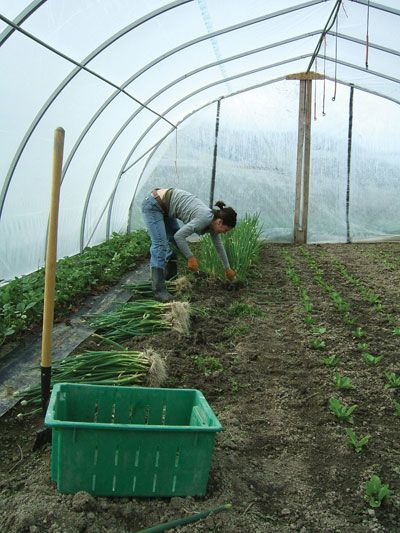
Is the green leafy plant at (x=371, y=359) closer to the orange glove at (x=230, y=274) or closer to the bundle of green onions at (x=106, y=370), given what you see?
the bundle of green onions at (x=106, y=370)

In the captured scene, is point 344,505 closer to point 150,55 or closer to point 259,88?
point 150,55

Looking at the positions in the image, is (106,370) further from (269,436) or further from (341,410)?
(341,410)

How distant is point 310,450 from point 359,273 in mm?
4766

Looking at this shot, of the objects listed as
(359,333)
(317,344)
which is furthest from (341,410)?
(359,333)

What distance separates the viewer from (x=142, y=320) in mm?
4191

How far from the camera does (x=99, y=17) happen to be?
17.2ft

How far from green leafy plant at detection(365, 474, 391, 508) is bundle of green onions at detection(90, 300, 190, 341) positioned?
2047mm

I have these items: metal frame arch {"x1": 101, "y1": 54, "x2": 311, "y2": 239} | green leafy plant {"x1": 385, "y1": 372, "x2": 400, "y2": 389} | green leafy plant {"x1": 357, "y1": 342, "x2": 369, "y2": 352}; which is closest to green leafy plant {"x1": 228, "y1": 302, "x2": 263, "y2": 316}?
green leafy plant {"x1": 357, "y1": 342, "x2": 369, "y2": 352}

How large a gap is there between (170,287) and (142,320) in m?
1.44

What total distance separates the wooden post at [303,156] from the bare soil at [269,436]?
5021mm

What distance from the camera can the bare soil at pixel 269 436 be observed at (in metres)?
2.15

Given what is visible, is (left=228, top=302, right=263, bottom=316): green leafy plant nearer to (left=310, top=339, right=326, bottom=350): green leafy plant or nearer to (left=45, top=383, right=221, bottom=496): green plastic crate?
Answer: (left=310, top=339, right=326, bottom=350): green leafy plant

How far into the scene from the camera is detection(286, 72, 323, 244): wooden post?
10.1 m

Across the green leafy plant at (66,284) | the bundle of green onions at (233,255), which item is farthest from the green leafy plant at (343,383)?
the bundle of green onions at (233,255)
